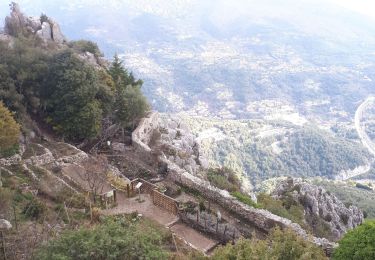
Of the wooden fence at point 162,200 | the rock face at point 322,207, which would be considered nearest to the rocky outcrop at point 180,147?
the wooden fence at point 162,200

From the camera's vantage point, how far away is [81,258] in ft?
45.1

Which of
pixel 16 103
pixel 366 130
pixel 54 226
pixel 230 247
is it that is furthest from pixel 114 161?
pixel 366 130

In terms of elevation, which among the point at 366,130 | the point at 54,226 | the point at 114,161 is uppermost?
the point at 54,226

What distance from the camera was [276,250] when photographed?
1552cm

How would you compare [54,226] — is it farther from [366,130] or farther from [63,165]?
[366,130]

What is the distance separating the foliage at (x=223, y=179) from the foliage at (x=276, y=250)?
16.9m

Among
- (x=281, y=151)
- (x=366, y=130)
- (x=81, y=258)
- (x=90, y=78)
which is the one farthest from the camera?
(x=366, y=130)

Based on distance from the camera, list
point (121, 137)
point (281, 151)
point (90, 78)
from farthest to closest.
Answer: point (281, 151), point (121, 137), point (90, 78)

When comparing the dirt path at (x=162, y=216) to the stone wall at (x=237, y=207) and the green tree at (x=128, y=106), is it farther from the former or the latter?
the green tree at (x=128, y=106)

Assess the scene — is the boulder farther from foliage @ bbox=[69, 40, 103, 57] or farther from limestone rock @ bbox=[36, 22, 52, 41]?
foliage @ bbox=[69, 40, 103, 57]

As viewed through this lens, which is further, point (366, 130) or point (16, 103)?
point (366, 130)

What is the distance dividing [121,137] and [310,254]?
23.7 m

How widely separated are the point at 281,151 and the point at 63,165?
116032 mm

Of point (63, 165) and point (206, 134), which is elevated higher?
point (63, 165)
